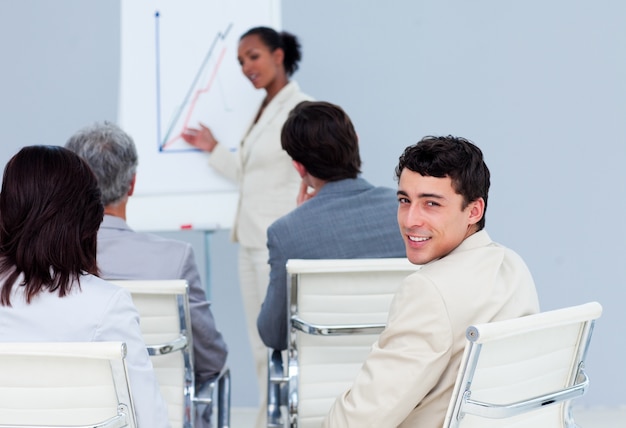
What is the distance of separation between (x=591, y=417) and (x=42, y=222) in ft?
10.6

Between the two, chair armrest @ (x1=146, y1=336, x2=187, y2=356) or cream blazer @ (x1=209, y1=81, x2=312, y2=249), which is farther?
cream blazer @ (x1=209, y1=81, x2=312, y2=249)

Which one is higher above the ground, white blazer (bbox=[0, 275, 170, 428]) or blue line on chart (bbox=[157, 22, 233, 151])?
blue line on chart (bbox=[157, 22, 233, 151])

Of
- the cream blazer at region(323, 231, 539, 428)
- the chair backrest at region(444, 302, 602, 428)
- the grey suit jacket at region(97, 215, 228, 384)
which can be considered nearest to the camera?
the chair backrest at region(444, 302, 602, 428)

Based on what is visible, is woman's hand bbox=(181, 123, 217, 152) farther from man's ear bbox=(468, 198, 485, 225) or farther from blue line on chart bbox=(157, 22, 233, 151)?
man's ear bbox=(468, 198, 485, 225)

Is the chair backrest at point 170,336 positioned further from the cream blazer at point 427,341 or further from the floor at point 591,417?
the floor at point 591,417

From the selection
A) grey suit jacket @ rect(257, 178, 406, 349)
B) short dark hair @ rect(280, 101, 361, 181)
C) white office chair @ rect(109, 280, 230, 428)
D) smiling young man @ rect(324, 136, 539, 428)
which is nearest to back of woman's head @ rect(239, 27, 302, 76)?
short dark hair @ rect(280, 101, 361, 181)

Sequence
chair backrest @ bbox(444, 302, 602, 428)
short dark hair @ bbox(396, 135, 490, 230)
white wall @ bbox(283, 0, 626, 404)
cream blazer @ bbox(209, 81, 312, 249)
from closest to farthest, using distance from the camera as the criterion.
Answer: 1. chair backrest @ bbox(444, 302, 602, 428)
2. short dark hair @ bbox(396, 135, 490, 230)
3. cream blazer @ bbox(209, 81, 312, 249)
4. white wall @ bbox(283, 0, 626, 404)

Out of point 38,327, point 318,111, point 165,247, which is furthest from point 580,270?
point 38,327

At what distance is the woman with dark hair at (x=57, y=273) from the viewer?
1.50m

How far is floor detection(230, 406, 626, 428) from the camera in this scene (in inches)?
156

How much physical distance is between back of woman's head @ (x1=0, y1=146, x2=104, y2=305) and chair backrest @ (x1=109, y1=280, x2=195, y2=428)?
1.26 ft

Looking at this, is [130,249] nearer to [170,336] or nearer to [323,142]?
[170,336]

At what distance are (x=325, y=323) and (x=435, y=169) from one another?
67cm

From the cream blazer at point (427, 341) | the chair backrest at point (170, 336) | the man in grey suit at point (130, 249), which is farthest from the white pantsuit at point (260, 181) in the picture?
the cream blazer at point (427, 341)
